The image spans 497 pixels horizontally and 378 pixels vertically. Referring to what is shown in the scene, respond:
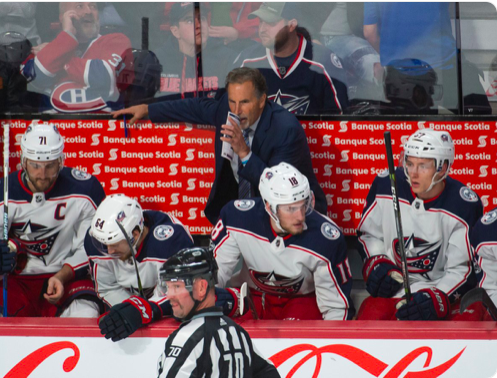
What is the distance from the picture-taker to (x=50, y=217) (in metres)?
4.99

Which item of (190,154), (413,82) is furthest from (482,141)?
(190,154)

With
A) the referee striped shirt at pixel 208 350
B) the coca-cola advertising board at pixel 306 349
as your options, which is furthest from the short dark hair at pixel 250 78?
the referee striped shirt at pixel 208 350

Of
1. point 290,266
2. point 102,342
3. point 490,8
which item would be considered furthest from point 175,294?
point 490,8

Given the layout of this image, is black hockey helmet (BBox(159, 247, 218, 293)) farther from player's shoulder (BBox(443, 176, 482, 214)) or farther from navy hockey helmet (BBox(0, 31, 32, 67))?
navy hockey helmet (BBox(0, 31, 32, 67))

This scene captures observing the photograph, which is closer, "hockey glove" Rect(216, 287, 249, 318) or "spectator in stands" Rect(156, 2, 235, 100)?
"hockey glove" Rect(216, 287, 249, 318)

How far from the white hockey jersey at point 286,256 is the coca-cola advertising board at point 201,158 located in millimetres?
1196

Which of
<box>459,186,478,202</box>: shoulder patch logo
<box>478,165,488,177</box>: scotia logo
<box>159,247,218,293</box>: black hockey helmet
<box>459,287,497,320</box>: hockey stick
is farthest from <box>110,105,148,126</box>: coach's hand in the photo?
<box>459,287,497,320</box>: hockey stick

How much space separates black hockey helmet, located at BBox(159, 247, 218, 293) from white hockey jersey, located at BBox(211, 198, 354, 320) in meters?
1.16

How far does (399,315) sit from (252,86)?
1705 mm

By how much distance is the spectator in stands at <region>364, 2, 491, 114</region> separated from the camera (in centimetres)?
548

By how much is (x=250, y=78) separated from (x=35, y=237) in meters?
1.66

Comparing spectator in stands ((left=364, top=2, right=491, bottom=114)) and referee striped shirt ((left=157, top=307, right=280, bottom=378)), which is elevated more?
spectator in stands ((left=364, top=2, right=491, bottom=114))

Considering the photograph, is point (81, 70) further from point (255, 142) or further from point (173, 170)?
point (255, 142)

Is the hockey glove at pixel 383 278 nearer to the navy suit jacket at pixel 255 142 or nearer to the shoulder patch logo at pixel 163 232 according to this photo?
the navy suit jacket at pixel 255 142
